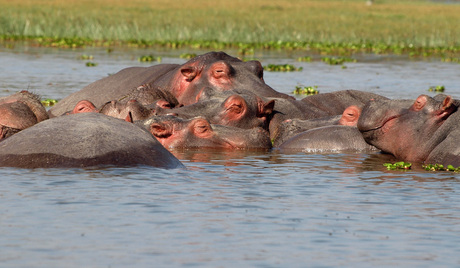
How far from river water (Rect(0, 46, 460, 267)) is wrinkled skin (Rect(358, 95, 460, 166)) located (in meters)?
0.37

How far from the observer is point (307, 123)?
41.7 feet

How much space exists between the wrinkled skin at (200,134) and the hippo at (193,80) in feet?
6.96

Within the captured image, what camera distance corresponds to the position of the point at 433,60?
32.4m

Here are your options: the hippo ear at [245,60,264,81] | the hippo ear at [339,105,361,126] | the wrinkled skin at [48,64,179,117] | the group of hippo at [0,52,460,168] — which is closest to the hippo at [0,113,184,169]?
the group of hippo at [0,52,460,168]

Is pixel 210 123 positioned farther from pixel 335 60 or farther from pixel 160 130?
pixel 335 60

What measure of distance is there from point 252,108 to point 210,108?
57 cm

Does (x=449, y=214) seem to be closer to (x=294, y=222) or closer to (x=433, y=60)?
(x=294, y=222)

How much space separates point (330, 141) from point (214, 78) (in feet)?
8.39

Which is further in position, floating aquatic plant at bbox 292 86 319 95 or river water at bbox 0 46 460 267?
floating aquatic plant at bbox 292 86 319 95

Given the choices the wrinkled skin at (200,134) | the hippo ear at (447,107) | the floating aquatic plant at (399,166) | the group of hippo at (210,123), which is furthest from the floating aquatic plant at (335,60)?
the floating aquatic plant at (399,166)

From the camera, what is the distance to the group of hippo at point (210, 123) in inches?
333

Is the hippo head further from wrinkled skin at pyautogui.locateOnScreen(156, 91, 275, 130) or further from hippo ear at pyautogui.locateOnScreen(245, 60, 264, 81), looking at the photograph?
wrinkled skin at pyautogui.locateOnScreen(156, 91, 275, 130)

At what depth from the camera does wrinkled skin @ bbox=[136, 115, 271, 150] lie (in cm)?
1121

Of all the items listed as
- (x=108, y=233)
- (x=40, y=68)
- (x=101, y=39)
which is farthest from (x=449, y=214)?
(x=101, y=39)
